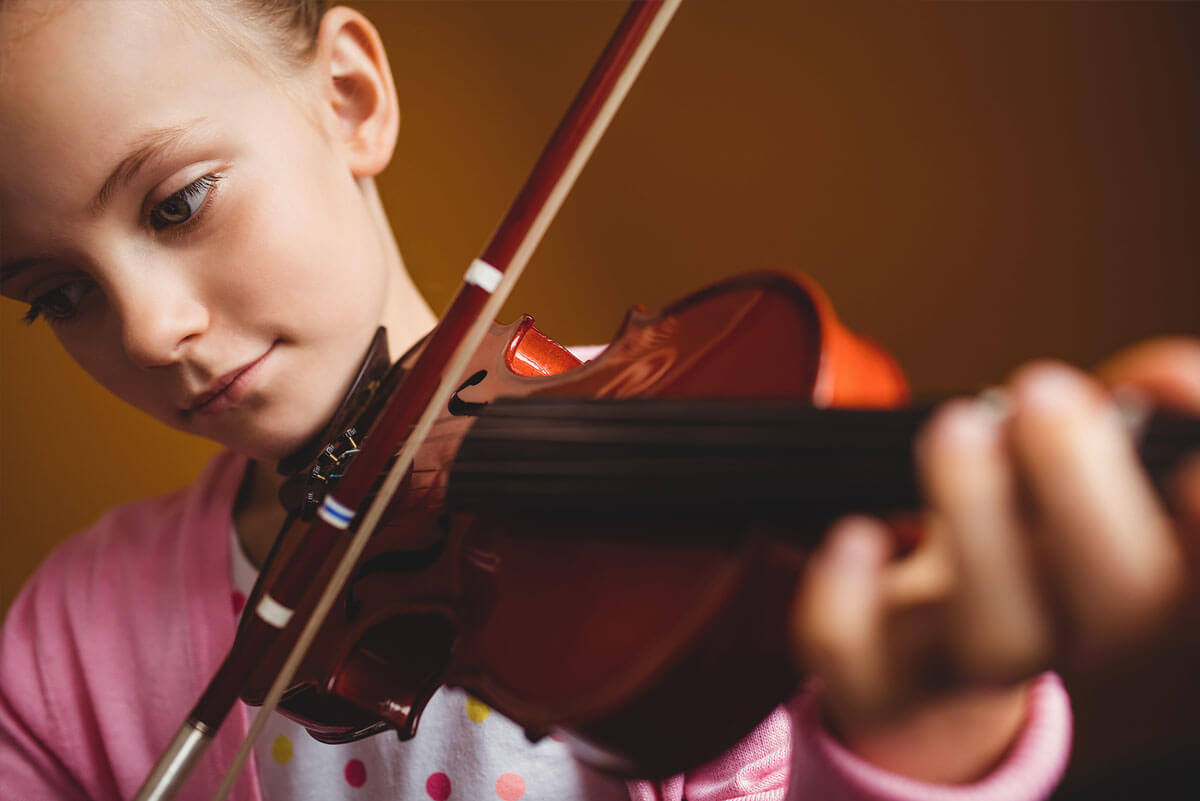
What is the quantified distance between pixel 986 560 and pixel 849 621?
4 cm

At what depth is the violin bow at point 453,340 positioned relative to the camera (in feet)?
1.29

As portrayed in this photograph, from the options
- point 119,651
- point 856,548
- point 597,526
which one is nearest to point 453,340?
point 597,526

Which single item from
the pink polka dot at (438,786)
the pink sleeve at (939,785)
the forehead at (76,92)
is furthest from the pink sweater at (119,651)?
the pink sleeve at (939,785)

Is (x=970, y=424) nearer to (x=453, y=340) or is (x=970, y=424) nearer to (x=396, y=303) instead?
(x=453, y=340)

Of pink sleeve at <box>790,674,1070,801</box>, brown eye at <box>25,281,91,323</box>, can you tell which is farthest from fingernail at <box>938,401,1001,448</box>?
brown eye at <box>25,281,91,323</box>

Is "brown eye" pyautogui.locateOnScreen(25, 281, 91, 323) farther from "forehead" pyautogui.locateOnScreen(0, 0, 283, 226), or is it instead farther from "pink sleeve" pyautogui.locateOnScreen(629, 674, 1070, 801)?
"pink sleeve" pyautogui.locateOnScreen(629, 674, 1070, 801)

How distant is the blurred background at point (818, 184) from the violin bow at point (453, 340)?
49cm

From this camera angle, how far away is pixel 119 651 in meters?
0.69

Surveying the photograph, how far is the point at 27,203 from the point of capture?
44 centimetres

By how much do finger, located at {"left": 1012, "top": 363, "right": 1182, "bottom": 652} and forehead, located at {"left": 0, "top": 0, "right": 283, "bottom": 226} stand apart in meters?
0.47

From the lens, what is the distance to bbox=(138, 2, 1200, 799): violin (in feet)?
0.90

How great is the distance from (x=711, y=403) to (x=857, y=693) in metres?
0.11

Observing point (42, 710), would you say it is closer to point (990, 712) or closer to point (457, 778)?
point (457, 778)

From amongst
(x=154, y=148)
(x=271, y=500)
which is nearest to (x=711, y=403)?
(x=154, y=148)
